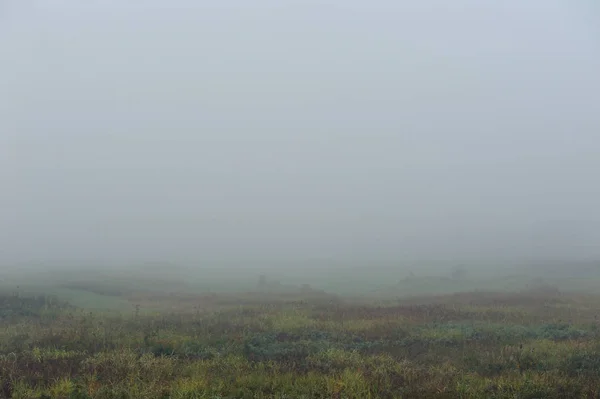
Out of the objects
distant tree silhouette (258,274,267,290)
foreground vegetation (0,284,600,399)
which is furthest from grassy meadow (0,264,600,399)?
distant tree silhouette (258,274,267,290)

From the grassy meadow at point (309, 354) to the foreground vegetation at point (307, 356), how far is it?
0.14ft

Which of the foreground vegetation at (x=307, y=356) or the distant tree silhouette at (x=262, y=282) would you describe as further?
the distant tree silhouette at (x=262, y=282)

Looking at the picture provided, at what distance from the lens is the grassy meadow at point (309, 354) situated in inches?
420

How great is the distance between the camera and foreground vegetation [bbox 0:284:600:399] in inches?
419

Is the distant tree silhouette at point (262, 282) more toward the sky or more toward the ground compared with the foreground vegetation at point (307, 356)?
more toward the ground

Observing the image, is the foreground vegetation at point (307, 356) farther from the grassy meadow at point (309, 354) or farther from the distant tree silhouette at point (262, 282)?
the distant tree silhouette at point (262, 282)

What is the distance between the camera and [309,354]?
1545 centimetres

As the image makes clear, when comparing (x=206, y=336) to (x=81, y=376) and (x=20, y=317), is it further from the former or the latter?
(x=20, y=317)

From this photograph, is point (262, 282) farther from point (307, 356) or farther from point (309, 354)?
point (307, 356)

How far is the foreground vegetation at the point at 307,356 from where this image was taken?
10648mm

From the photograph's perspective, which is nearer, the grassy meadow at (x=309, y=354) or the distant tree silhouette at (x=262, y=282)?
the grassy meadow at (x=309, y=354)

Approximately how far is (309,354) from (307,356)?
1.67 feet

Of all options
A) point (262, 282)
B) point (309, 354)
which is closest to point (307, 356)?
point (309, 354)

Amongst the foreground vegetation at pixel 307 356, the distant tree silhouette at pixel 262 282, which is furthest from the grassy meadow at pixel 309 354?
the distant tree silhouette at pixel 262 282
